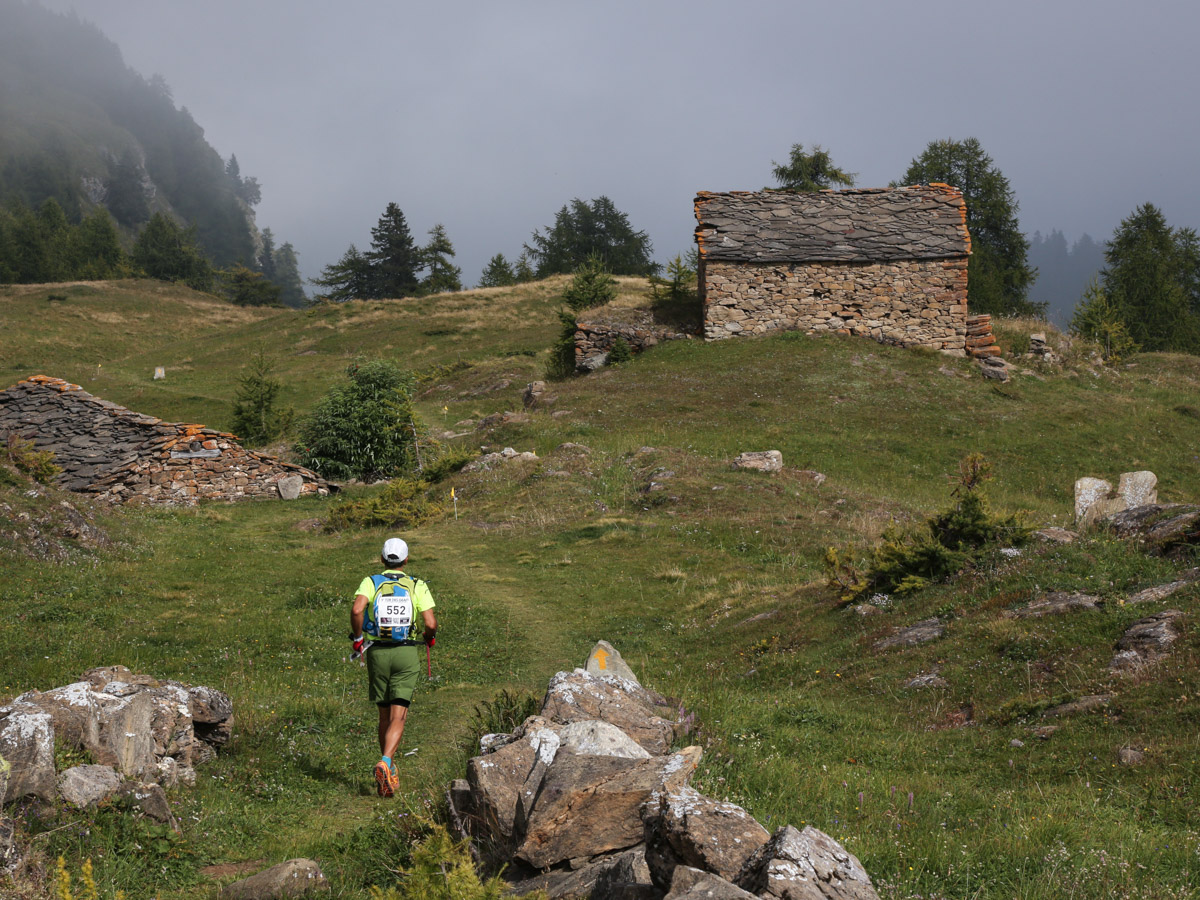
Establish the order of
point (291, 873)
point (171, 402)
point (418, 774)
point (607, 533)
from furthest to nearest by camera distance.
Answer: point (171, 402) → point (607, 533) → point (418, 774) → point (291, 873)

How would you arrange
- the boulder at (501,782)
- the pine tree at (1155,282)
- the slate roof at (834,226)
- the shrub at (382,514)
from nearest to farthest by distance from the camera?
the boulder at (501,782) < the shrub at (382,514) < the slate roof at (834,226) < the pine tree at (1155,282)

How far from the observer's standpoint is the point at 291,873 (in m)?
4.96

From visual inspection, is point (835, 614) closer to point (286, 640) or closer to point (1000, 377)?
point (286, 640)

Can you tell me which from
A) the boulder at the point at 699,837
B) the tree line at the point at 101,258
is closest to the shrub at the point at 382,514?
the boulder at the point at 699,837

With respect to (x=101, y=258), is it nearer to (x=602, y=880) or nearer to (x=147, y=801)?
(x=147, y=801)

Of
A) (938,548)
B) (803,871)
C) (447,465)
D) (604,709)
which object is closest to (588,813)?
(803,871)

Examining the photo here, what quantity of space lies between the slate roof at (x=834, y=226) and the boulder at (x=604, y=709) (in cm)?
2819

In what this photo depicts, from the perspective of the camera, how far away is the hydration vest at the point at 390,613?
25.6 ft

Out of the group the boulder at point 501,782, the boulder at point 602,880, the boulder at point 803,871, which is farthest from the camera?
the boulder at point 501,782

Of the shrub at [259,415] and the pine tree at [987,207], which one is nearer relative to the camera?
the shrub at [259,415]

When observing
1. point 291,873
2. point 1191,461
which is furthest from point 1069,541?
point 1191,461

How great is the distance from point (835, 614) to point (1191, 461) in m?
19.8

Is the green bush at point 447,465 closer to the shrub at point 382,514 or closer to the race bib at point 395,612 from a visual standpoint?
the shrub at point 382,514

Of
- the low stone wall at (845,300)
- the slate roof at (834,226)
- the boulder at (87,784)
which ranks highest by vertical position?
the slate roof at (834,226)
